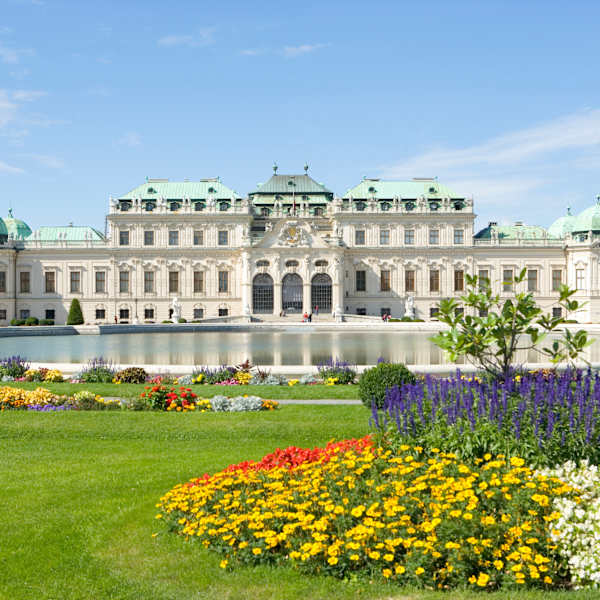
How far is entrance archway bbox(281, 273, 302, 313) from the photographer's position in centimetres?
7838

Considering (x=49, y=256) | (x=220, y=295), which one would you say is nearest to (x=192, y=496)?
(x=220, y=295)

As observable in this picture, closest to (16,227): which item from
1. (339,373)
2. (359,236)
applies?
(359,236)

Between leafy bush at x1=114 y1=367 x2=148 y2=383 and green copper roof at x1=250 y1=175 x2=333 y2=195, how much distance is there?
64.4 metres

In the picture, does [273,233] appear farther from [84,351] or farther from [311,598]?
[311,598]

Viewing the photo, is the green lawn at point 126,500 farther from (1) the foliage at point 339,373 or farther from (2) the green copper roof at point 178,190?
(2) the green copper roof at point 178,190

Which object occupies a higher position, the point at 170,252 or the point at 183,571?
the point at 170,252

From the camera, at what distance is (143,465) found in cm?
1218

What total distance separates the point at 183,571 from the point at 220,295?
7426 cm

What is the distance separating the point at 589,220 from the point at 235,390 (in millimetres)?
69967

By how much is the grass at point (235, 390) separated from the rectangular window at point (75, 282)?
61.5 meters

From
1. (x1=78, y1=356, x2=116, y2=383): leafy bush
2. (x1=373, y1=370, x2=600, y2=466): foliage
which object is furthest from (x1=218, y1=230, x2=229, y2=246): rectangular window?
(x1=373, y1=370, x2=600, y2=466): foliage

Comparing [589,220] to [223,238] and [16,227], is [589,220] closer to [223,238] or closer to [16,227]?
[223,238]

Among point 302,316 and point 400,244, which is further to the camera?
point 400,244

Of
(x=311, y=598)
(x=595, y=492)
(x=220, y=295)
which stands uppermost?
(x=220, y=295)
